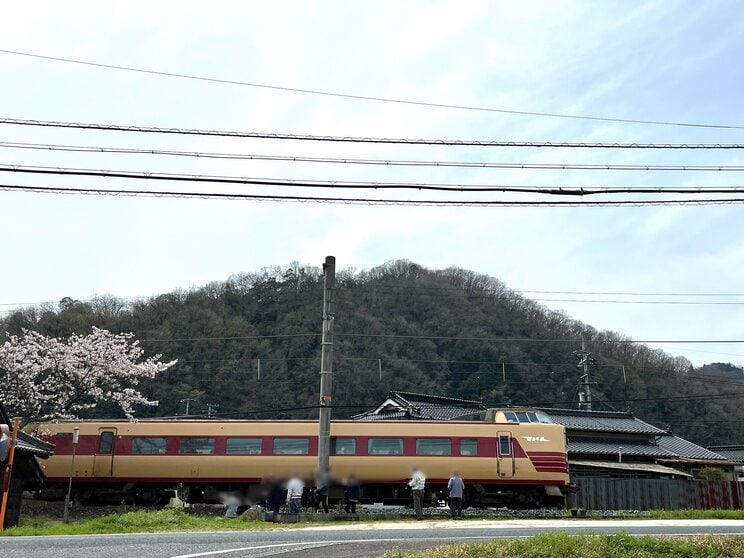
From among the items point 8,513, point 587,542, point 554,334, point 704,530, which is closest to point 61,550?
point 587,542

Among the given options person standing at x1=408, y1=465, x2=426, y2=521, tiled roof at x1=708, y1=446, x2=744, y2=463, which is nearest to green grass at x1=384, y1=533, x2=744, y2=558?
person standing at x1=408, y1=465, x2=426, y2=521

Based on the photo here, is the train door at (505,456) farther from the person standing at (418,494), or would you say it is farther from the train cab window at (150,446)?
the train cab window at (150,446)

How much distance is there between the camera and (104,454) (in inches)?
921

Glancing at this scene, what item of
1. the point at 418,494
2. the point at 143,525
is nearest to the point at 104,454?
the point at 143,525

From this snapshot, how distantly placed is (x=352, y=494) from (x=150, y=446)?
7.34 meters

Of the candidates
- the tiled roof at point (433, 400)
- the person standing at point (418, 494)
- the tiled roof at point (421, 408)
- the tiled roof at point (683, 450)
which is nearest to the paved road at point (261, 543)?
the person standing at point (418, 494)

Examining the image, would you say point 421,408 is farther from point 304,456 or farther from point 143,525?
point 143,525

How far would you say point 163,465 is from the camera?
76.4ft

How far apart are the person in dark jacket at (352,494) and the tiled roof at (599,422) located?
19147 millimetres

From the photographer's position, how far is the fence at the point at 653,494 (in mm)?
26922

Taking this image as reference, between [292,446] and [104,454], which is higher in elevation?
[292,446]

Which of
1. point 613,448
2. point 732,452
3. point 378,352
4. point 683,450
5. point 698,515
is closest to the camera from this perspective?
point 698,515

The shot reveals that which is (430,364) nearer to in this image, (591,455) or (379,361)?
(379,361)

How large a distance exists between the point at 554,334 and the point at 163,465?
51.5 m
